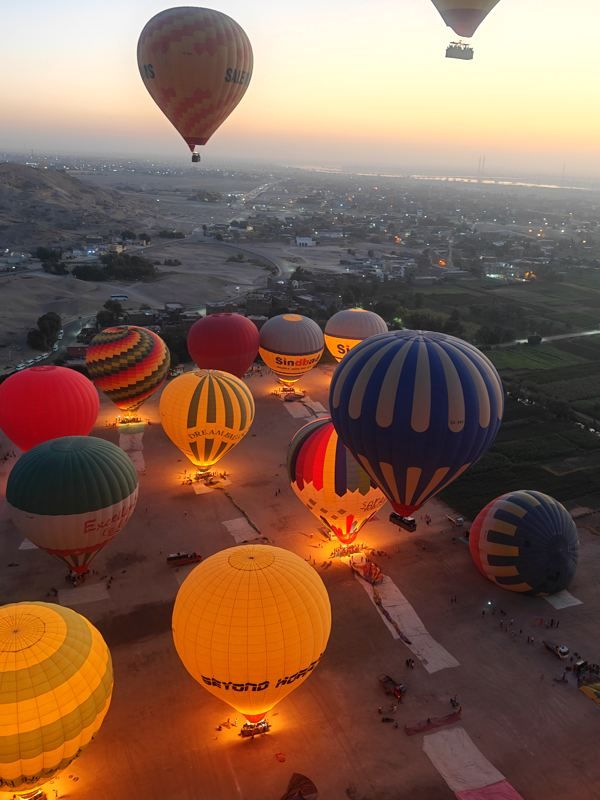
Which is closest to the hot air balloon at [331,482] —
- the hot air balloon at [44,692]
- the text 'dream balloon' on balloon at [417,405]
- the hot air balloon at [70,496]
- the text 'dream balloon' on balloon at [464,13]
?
the text 'dream balloon' on balloon at [417,405]

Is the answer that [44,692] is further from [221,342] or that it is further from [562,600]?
[221,342]

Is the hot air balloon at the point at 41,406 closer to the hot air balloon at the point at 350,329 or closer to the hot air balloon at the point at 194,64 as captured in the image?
the hot air balloon at the point at 194,64

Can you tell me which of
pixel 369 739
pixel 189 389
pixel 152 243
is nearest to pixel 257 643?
pixel 369 739

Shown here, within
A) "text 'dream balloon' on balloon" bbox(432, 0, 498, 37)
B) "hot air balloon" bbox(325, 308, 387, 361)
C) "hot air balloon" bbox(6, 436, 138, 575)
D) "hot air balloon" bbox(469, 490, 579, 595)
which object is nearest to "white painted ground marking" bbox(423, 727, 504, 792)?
"hot air balloon" bbox(469, 490, 579, 595)

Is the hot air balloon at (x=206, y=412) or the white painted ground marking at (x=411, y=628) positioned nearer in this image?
the white painted ground marking at (x=411, y=628)

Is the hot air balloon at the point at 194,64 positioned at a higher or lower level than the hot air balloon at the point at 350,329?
higher

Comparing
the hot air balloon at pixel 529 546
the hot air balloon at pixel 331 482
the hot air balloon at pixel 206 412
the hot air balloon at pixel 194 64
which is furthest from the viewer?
the hot air balloon at pixel 206 412

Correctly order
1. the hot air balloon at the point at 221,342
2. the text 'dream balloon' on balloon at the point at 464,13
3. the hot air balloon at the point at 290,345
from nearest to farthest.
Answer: the text 'dream balloon' on balloon at the point at 464,13
the hot air balloon at the point at 221,342
the hot air balloon at the point at 290,345
